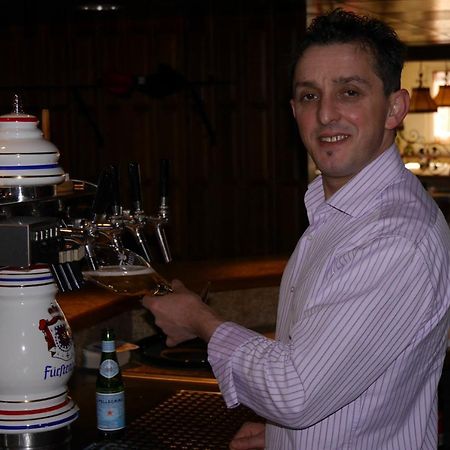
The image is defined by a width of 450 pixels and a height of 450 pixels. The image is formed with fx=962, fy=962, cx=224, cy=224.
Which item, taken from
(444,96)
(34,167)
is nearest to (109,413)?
(34,167)

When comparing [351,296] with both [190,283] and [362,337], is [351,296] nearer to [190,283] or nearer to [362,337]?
[362,337]

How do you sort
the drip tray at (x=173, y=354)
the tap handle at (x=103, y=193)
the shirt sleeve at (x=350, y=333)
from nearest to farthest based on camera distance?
the shirt sleeve at (x=350, y=333)
the tap handle at (x=103, y=193)
the drip tray at (x=173, y=354)

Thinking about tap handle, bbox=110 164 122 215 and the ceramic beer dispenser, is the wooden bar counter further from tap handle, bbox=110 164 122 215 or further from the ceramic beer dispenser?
tap handle, bbox=110 164 122 215

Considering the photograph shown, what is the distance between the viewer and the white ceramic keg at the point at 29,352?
1.82 meters

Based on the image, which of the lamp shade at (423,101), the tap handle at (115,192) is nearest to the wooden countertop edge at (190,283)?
the tap handle at (115,192)

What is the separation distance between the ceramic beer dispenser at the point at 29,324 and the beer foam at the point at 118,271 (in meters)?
0.09

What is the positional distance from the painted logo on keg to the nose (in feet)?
2.09

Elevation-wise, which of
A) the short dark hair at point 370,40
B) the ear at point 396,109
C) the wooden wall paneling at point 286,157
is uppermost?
the short dark hair at point 370,40

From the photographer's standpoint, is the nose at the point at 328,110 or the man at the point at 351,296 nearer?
the man at the point at 351,296

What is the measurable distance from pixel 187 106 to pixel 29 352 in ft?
20.1

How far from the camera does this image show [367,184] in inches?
69.5

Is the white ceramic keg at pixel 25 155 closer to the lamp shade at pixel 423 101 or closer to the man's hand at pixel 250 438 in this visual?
the man's hand at pixel 250 438

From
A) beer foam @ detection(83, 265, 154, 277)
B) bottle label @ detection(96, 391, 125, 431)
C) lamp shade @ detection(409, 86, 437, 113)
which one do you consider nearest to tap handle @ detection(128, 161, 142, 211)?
beer foam @ detection(83, 265, 154, 277)

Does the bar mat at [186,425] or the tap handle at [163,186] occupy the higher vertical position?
the tap handle at [163,186]
